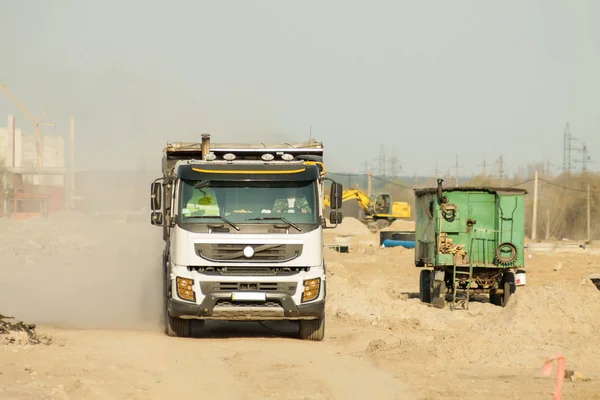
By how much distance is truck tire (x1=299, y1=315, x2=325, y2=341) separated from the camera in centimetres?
1535

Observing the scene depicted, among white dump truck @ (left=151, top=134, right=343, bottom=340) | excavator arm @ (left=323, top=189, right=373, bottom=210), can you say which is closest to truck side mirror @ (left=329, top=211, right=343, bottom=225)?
white dump truck @ (left=151, top=134, right=343, bottom=340)

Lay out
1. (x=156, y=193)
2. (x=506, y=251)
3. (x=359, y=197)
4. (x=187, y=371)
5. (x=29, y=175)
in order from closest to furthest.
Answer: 1. (x=187, y=371)
2. (x=156, y=193)
3. (x=506, y=251)
4. (x=359, y=197)
5. (x=29, y=175)

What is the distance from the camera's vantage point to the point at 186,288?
14617mm

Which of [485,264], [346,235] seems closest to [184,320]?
[485,264]

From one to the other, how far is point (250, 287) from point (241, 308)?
1.10ft

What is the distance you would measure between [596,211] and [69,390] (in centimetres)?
8128

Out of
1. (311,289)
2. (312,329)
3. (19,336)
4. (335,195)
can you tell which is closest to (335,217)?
(335,195)

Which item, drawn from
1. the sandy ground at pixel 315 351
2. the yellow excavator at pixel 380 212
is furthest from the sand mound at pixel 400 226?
the sandy ground at pixel 315 351

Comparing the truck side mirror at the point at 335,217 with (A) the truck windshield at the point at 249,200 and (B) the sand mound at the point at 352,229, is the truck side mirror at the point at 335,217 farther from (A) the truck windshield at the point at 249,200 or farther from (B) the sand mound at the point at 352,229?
(B) the sand mound at the point at 352,229

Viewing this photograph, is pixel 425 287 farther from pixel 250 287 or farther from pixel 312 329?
pixel 250 287

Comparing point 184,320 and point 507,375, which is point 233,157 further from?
point 507,375

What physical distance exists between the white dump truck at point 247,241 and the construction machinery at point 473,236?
8.28m

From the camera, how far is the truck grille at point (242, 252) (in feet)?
47.8

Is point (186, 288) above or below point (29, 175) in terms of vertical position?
above
